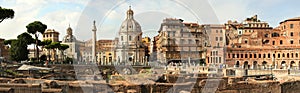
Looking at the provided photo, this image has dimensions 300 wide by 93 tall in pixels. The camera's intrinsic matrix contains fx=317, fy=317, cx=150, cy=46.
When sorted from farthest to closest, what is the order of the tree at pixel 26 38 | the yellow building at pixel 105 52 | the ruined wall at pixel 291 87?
the yellow building at pixel 105 52 < the tree at pixel 26 38 < the ruined wall at pixel 291 87

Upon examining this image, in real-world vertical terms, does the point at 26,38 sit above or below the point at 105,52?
above

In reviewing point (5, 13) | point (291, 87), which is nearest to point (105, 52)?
point (5, 13)

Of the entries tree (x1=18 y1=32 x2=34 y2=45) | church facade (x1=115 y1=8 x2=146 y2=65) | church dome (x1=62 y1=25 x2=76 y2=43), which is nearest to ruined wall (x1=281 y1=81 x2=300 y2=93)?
tree (x1=18 y1=32 x2=34 y2=45)

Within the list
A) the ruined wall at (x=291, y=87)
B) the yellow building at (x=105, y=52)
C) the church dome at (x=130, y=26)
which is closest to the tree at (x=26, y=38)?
the church dome at (x=130, y=26)

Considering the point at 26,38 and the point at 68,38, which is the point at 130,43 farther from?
the point at 26,38

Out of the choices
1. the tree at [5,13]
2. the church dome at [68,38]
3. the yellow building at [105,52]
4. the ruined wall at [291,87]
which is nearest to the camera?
the ruined wall at [291,87]

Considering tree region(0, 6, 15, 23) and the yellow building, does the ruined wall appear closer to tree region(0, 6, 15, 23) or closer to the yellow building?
tree region(0, 6, 15, 23)

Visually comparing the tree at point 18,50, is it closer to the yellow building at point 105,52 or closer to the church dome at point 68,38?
the yellow building at point 105,52

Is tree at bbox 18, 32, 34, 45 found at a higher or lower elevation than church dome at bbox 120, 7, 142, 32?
lower

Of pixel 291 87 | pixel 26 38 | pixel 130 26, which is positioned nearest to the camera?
A: pixel 291 87

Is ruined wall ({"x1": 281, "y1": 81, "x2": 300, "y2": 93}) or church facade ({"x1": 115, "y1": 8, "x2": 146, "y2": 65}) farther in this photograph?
church facade ({"x1": 115, "y1": 8, "x2": 146, "y2": 65})

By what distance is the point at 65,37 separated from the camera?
10688 cm

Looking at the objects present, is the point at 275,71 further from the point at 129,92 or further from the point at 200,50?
the point at 200,50

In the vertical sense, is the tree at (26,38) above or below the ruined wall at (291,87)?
above
